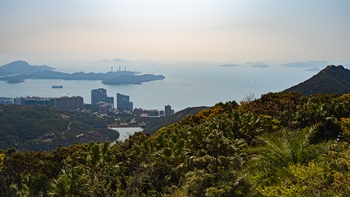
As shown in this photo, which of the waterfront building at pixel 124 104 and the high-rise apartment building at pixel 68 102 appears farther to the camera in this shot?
the waterfront building at pixel 124 104

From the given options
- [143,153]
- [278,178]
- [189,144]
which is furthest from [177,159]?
[278,178]

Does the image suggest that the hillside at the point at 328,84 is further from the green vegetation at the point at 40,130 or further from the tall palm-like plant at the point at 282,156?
the green vegetation at the point at 40,130

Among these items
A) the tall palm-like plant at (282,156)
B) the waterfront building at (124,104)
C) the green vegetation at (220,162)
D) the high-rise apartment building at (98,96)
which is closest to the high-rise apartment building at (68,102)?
the waterfront building at (124,104)

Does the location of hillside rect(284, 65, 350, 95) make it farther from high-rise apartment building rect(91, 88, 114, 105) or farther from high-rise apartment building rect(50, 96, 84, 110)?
high-rise apartment building rect(91, 88, 114, 105)

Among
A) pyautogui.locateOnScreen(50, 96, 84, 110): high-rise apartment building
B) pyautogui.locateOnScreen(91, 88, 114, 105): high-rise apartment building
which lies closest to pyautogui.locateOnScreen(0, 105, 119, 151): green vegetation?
pyautogui.locateOnScreen(50, 96, 84, 110): high-rise apartment building

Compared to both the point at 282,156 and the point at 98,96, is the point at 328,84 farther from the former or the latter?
the point at 98,96

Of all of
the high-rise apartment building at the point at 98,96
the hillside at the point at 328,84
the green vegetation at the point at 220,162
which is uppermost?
the hillside at the point at 328,84

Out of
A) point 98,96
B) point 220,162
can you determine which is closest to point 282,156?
point 220,162
